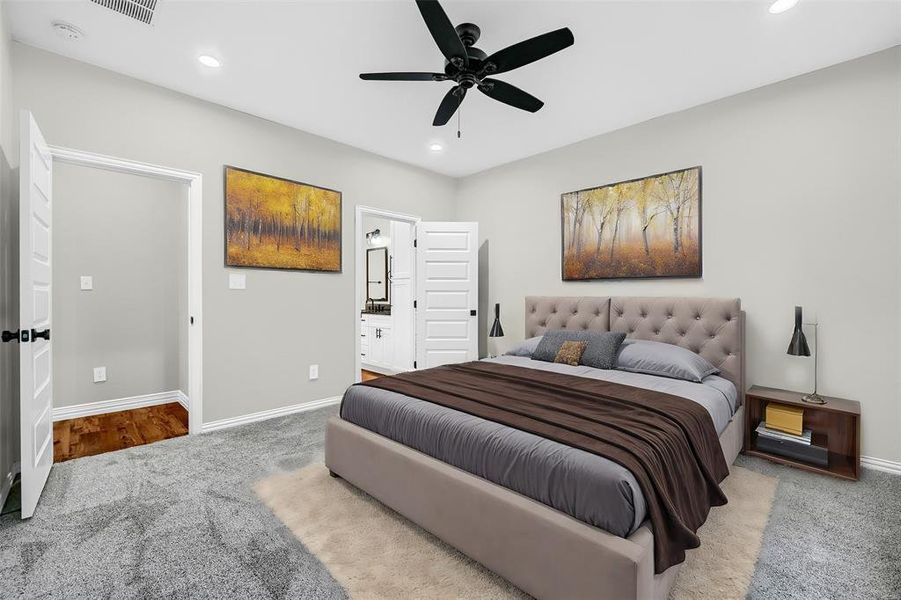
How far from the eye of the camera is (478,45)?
2529 mm

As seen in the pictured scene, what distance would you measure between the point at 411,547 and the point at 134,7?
3.15 metres

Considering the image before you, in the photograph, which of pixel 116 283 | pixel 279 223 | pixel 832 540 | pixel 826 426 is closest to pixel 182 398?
pixel 116 283

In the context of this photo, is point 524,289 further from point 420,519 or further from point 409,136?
point 420,519

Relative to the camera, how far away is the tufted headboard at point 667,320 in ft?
9.79

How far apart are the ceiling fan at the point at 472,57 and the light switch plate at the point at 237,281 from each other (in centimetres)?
204

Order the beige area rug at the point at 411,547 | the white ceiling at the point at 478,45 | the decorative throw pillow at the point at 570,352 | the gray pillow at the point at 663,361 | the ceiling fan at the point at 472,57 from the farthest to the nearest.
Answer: the decorative throw pillow at the point at 570,352
the gray pillow at the point at 663,361
the white ceiling at the point at 478,45
the ceiling fan at the point at 472,57
the beige area rug at the point at 411,547

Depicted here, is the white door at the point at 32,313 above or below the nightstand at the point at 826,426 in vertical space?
above

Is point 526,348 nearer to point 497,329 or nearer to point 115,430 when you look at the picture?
point 497,329

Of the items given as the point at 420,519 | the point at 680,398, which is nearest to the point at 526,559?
the point at 420,519

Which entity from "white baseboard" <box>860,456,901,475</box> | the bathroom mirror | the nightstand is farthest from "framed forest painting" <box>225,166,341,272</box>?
"white baseboard" <box>860,456,901,475</box>

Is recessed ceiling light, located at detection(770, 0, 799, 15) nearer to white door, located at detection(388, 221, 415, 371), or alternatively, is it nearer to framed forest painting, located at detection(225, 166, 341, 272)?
framed forest painting, located at detection(225, 166, 341, 272)

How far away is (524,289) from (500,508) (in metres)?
3.22

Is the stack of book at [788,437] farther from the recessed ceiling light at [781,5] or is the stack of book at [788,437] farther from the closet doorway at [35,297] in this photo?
the closet doorway at [35,297]

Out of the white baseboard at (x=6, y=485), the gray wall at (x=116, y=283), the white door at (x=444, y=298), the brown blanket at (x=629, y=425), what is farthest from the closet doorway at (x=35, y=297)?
the white door at (x=444, y=298)
